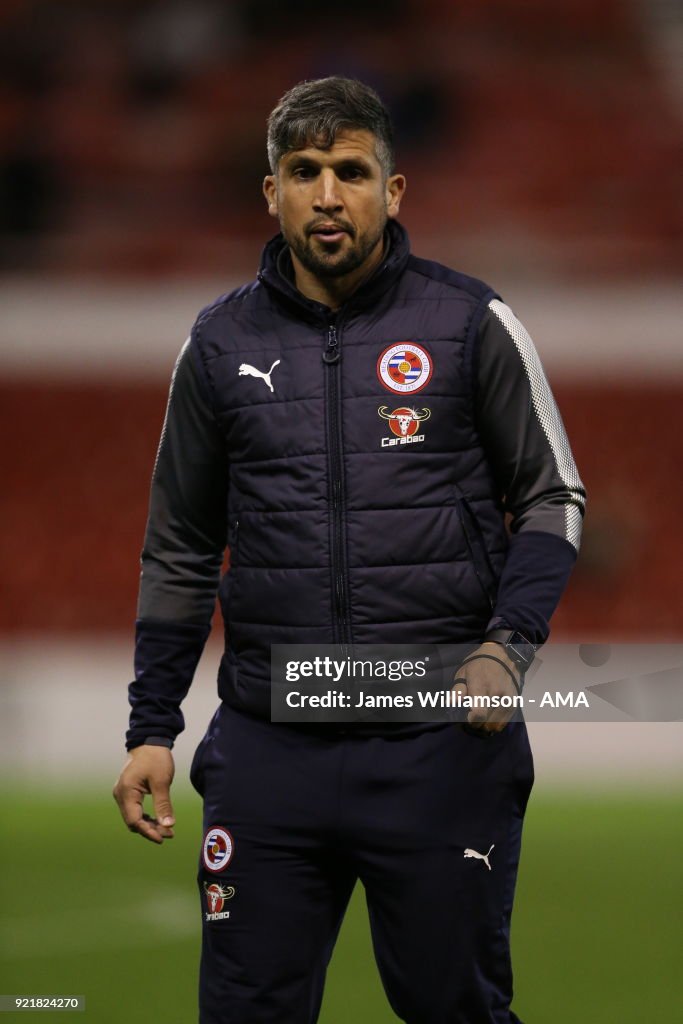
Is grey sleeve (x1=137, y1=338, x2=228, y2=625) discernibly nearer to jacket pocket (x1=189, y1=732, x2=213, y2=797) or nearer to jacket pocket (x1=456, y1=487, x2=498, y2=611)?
jacket pocket (x1=189, y1=732, x2=213, y2=797)

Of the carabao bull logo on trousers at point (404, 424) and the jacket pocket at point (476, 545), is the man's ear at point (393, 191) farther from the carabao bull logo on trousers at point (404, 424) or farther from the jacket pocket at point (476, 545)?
the jacket pocket at point (476, 545)

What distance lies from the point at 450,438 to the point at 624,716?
443cm

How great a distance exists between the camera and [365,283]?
7.17 ft

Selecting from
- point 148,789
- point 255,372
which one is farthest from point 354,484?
point 148,789

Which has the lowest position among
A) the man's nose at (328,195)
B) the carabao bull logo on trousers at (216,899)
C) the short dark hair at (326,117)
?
the carabao bull logo on trousers at (216,899)

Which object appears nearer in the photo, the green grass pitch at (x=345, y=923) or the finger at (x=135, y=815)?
the finger at (x=135, y=815)

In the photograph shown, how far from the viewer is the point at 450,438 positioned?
214 centimetres

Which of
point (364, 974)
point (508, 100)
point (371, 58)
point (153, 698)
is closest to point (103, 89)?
point (371, 58)

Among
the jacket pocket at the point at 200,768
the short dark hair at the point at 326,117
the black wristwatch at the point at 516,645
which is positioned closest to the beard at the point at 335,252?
the short dark hair at the point at 326,117

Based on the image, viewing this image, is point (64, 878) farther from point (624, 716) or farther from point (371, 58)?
point (371, 58)

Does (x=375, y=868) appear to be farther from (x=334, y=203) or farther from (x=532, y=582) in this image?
(x=334, y=203)

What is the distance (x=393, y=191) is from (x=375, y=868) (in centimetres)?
99

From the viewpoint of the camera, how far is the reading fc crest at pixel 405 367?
2.14 metres

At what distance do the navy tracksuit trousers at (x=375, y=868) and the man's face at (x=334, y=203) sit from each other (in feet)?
2.21
